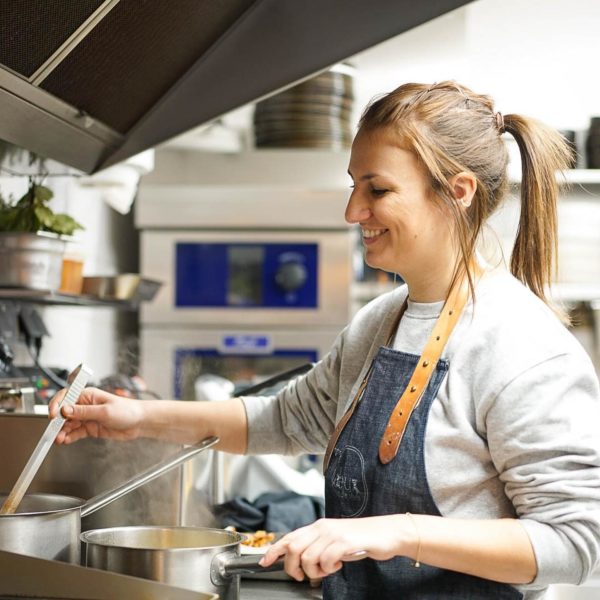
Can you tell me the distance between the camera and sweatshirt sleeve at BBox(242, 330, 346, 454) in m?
1.41

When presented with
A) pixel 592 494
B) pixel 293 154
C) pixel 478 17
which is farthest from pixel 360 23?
pixel 293 154

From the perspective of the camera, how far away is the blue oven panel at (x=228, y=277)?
10.8 ft

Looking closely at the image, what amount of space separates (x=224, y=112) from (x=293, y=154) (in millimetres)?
1748

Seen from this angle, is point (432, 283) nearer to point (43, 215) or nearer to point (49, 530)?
point (49, 530)

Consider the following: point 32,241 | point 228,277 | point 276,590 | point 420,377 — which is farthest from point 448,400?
point 228,277

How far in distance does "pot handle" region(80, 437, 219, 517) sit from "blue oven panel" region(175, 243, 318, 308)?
1.92m

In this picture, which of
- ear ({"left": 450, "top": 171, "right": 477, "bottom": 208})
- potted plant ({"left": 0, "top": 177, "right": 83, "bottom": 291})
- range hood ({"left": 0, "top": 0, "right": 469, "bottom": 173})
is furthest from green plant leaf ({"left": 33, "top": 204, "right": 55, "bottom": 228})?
ear ({"left": 450, "top": 171, "right": 477, "bottom": 208})

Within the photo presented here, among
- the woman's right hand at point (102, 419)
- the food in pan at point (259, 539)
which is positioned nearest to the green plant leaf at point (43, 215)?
the woman's right hand at point (102, 419)

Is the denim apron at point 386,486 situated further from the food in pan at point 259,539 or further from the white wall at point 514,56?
the white wall at point 514,56

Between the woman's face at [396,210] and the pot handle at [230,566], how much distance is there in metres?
0.40

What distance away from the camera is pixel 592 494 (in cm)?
99

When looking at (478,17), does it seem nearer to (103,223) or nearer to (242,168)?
(242,168)

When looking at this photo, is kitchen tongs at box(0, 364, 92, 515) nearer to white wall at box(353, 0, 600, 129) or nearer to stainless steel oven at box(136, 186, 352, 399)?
white wall at box(353, 0, 600, 129)

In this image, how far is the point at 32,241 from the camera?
1.77 metres
